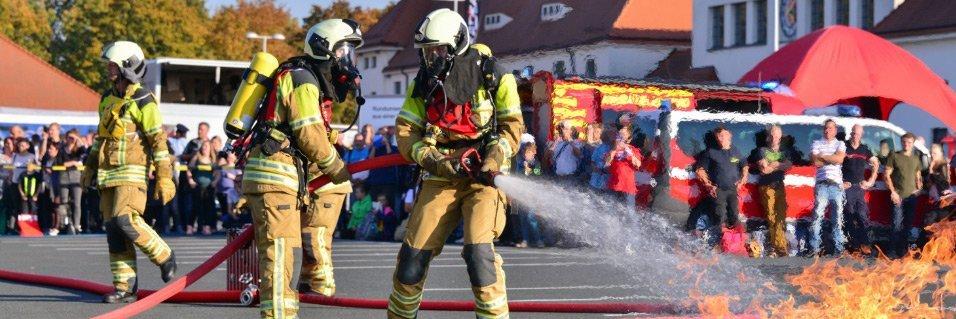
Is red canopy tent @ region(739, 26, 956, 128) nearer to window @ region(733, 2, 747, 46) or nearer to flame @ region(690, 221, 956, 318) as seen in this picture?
flame @ region(690, 221, 956, 318)

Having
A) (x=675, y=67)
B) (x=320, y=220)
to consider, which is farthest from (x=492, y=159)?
(x=675, y=67)

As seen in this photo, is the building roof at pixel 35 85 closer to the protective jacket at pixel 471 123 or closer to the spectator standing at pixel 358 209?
the spectator standing at pixel 358 209

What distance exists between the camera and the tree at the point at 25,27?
75.4 m

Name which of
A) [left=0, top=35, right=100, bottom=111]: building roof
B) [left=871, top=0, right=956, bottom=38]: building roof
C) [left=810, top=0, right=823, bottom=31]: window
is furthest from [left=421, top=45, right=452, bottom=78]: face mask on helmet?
[left=810, top=0, right=823, bottom=31]: window

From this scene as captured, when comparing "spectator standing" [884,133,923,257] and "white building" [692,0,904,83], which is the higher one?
"white building" [692,0,904,83]

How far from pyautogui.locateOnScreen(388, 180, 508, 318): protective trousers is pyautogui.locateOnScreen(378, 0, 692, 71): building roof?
49.4m

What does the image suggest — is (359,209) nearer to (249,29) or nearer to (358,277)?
(358,277)

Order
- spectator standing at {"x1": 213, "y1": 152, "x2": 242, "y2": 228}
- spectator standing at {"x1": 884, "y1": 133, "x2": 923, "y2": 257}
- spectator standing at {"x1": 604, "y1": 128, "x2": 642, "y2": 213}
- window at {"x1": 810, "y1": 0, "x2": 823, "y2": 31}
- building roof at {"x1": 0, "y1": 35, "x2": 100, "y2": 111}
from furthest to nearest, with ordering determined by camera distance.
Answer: window at {"x1": 810, "y1": 0, "x2": 823, "y2": 31}, building roof at {"x1": 0, "y1": 35, "x2": 100, "y2": 111}, spectator standing at {"x1": 213, "y1": 152, "x2": 242, "y2": 228}, spectator standing at {"x1": 884, "y1": 133, "x2": 923, "y2": 257}, spectator standing at {"x1": 604, "y1": 128, "x2": 642, "y2": 213}

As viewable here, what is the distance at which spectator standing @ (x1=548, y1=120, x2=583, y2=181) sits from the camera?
19.4 metres

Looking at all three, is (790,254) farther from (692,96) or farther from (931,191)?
(692,96)

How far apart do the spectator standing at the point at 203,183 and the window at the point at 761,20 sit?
30779mm

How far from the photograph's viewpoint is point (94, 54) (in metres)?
71.8

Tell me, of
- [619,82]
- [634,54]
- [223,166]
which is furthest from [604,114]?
[634,54]

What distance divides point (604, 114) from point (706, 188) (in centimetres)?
364
